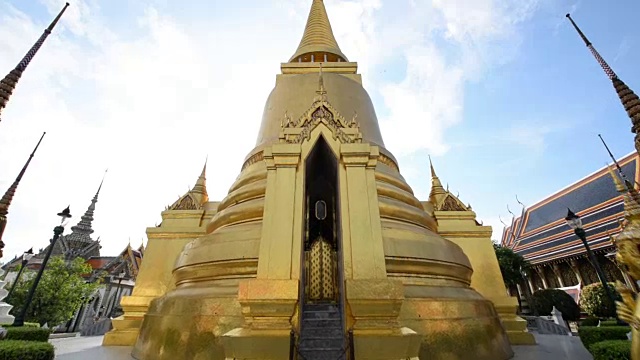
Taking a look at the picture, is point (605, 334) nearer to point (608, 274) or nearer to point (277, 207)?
point (277, 207)

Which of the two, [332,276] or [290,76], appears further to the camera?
[290,76]

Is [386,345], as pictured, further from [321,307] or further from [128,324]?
[128,324]

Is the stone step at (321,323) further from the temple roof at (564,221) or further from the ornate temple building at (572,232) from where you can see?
the temple roof at (564,221)

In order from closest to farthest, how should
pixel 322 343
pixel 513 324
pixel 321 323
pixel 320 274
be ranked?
1. pixel 322 343
2. pixel 321 323
3. pixel 513 324
4. pixel 320 274

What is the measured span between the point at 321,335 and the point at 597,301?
1703 centimetres

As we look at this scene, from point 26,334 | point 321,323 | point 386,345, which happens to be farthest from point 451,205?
point 26,334

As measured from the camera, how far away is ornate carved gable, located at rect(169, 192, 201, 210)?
8367 mm

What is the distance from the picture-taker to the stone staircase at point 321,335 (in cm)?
393

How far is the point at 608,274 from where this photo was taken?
17.0 m

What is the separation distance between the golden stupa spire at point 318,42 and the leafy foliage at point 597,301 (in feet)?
53.2

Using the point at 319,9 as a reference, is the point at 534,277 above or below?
below

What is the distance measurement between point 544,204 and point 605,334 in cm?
2713

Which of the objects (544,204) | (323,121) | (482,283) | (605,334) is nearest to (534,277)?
→ (544,204)

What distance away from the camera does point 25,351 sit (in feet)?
11.9
